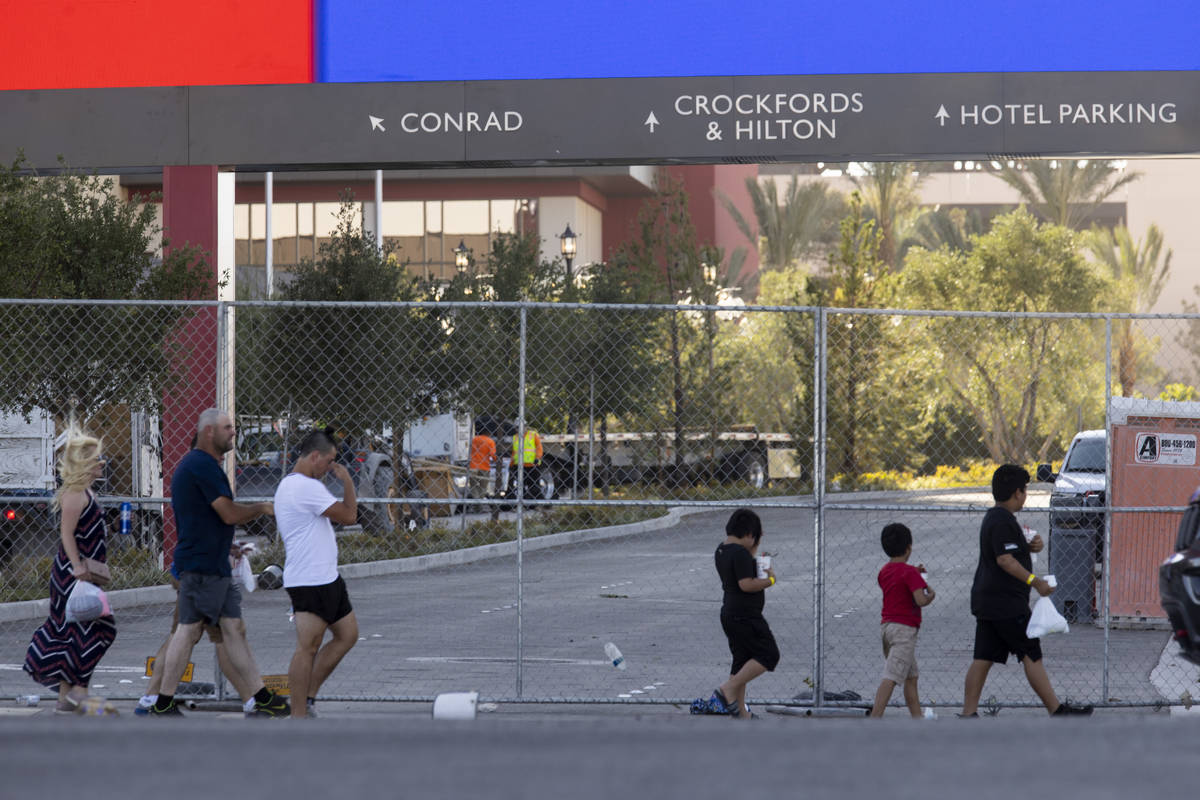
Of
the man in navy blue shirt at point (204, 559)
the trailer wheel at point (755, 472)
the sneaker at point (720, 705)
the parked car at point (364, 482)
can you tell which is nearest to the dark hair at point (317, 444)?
the man in navy blue shirt at point (204, 559)

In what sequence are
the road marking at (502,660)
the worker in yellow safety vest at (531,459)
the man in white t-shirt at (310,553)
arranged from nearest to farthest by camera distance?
the man in white t-shirt at (310,553) → the road marking at (502,660) → the worker in yellow safety vest at (531,459)

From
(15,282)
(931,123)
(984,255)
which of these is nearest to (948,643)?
(931,123)

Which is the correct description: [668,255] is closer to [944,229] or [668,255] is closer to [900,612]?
[944,229]

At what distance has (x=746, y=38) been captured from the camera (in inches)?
530

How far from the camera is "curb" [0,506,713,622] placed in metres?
13.6

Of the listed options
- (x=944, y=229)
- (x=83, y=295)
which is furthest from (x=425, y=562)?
(x=944, y=229)

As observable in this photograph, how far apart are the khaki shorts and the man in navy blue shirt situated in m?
3.66

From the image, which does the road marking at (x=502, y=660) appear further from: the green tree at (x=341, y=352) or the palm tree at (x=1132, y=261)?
the palm tree at (x=1132, y=261)

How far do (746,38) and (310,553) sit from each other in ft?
24.0

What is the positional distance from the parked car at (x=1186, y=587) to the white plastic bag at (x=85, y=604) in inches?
230

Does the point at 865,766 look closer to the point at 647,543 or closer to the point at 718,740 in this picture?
the point at 718,740

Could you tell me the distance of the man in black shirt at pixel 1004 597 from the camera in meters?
8.41

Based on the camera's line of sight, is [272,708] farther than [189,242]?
No

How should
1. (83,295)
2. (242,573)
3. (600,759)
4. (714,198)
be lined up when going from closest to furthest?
1. (600,759)
2. (242,573)
3. (83,295)
4. (714,198)
